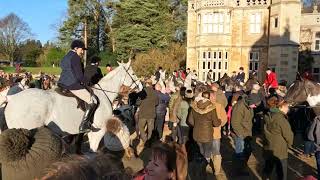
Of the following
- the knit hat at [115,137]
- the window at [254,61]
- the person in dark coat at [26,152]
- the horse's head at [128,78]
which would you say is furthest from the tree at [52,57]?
the person in dark coat at [26,152]

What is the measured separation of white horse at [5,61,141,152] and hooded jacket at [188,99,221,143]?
195 cm

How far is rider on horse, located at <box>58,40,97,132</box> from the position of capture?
752cm

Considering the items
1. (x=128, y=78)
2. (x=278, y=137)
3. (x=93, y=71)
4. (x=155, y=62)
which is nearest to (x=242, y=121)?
(x=278, y=137)

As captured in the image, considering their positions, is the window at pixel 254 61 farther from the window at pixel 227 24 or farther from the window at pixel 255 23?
the window at pixel 227 24

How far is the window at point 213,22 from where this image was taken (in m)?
30.3

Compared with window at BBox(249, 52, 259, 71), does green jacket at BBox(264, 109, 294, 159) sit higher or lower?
lower

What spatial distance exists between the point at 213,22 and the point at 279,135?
81.3 feet

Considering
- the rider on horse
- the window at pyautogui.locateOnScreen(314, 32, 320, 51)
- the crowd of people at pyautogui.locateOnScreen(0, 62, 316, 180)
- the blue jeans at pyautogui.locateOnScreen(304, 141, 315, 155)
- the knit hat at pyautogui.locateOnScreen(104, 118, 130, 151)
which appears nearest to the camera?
the crowd of people at pyautogui.locateOnScreen(0, 62, 316, 180)

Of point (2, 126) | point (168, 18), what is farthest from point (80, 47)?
point (168, 18)

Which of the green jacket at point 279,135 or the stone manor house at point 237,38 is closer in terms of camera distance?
the green jacket at point 279,135

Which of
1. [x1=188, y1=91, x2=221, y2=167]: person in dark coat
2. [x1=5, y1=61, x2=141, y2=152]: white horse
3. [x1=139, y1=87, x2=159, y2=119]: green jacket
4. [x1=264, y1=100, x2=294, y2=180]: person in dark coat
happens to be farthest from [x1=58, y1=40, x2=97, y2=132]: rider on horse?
[x1=264, y1=100, x2=294, y2=180]: person in dark coat

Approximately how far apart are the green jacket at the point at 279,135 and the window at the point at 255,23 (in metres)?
24.7

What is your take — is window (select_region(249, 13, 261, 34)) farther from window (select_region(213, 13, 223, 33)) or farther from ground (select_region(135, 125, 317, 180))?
ground (select_region(135, 125, 317, 180))

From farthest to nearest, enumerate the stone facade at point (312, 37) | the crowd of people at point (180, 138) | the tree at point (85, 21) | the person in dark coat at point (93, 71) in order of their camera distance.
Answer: the tree at point (85, 21) → the stone facade at point (312, 37) → the person in dark coat at point (93, 71) → the crowd of people at point (180, 138)
